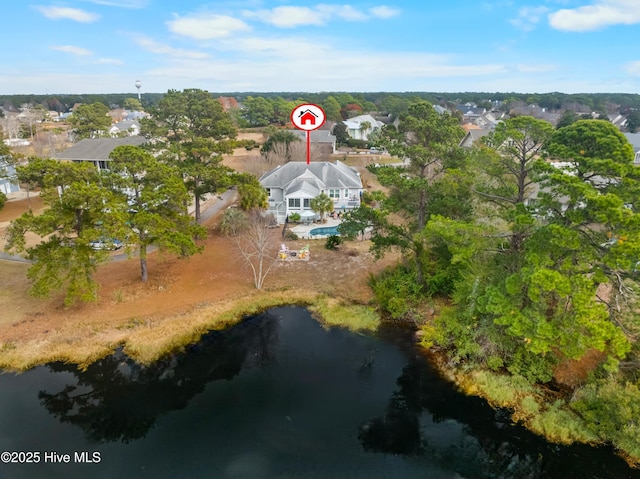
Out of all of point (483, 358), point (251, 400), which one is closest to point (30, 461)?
point (251, 400)

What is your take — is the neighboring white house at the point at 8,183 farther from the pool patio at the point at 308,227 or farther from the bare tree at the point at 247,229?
the pool patio at the point at 308,227

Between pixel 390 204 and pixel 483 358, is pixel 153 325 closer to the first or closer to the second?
pixel 390 204

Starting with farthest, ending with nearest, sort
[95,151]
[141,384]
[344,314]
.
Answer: [95,151] → [344,314] → [141,384]

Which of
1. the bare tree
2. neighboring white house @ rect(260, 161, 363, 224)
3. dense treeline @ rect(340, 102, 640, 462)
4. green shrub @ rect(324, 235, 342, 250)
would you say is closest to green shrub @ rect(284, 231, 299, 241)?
the bare tree

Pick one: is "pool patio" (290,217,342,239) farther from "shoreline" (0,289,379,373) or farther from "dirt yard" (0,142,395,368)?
"shoreline" (0,289,379,373)

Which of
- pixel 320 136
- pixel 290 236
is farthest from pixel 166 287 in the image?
pixel 320 136

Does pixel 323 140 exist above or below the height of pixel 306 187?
above

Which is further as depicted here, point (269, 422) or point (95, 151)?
A: point (95, 151)

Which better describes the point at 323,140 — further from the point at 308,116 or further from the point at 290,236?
the point at 290,236
